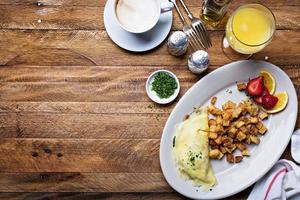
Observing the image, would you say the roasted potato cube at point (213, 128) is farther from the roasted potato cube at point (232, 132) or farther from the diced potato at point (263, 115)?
the diced potato at point (263, 115)

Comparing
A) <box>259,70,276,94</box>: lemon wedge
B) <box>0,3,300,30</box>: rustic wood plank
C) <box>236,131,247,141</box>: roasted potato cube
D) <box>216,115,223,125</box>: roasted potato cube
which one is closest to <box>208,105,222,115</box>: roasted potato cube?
<box>216,115,223,125</box>: roasted potato cube

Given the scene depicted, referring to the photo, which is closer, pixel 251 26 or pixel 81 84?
pixel 251 26

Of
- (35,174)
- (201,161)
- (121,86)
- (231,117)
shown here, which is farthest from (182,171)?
(35,174)

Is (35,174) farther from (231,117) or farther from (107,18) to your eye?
(231,117)

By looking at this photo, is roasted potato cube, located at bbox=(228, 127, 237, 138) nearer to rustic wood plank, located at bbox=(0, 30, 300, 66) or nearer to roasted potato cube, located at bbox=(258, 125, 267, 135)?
roasted potato cube, located at bbox=(258, 125, 267, 135)

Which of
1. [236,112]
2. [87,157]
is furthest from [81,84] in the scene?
[236,112]

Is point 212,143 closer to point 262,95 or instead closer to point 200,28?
point 262,95

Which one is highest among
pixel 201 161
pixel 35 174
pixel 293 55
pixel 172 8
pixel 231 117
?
pixel 172 8
